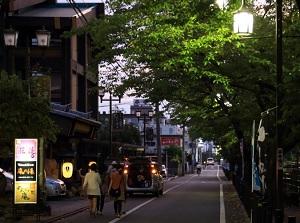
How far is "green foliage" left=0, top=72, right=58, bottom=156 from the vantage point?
17031 mm

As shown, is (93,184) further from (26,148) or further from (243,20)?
(243,20)

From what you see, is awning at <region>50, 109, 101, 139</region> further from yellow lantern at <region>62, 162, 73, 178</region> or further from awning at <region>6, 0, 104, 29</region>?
awning at <region>6, 0, 104, 29</region>

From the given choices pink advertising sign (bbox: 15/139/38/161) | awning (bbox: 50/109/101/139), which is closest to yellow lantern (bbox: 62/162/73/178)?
awning (bbox: 50/109/101/139)

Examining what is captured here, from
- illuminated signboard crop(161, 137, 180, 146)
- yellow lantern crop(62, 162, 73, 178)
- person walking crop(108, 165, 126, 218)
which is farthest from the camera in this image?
illuminated signboard crop(161, 137, 180, 146)

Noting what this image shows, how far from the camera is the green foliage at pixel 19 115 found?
17.0 meters

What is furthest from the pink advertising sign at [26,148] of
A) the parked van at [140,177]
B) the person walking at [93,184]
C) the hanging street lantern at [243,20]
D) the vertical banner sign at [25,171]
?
the parked van at [140,177]

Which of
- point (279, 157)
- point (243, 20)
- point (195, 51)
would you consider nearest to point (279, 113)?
point (279, 157)

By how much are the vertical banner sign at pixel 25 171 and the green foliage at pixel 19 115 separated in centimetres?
79

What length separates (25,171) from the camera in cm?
1688

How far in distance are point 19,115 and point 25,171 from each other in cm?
168

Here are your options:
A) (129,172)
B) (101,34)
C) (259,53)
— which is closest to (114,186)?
(101,34)

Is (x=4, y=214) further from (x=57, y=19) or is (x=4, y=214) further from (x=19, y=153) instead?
(x=57, y=19)

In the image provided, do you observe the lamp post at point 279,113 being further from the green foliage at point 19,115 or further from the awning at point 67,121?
the awning at point 67,121

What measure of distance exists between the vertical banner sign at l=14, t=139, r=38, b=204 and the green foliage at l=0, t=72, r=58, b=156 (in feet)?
2.60
